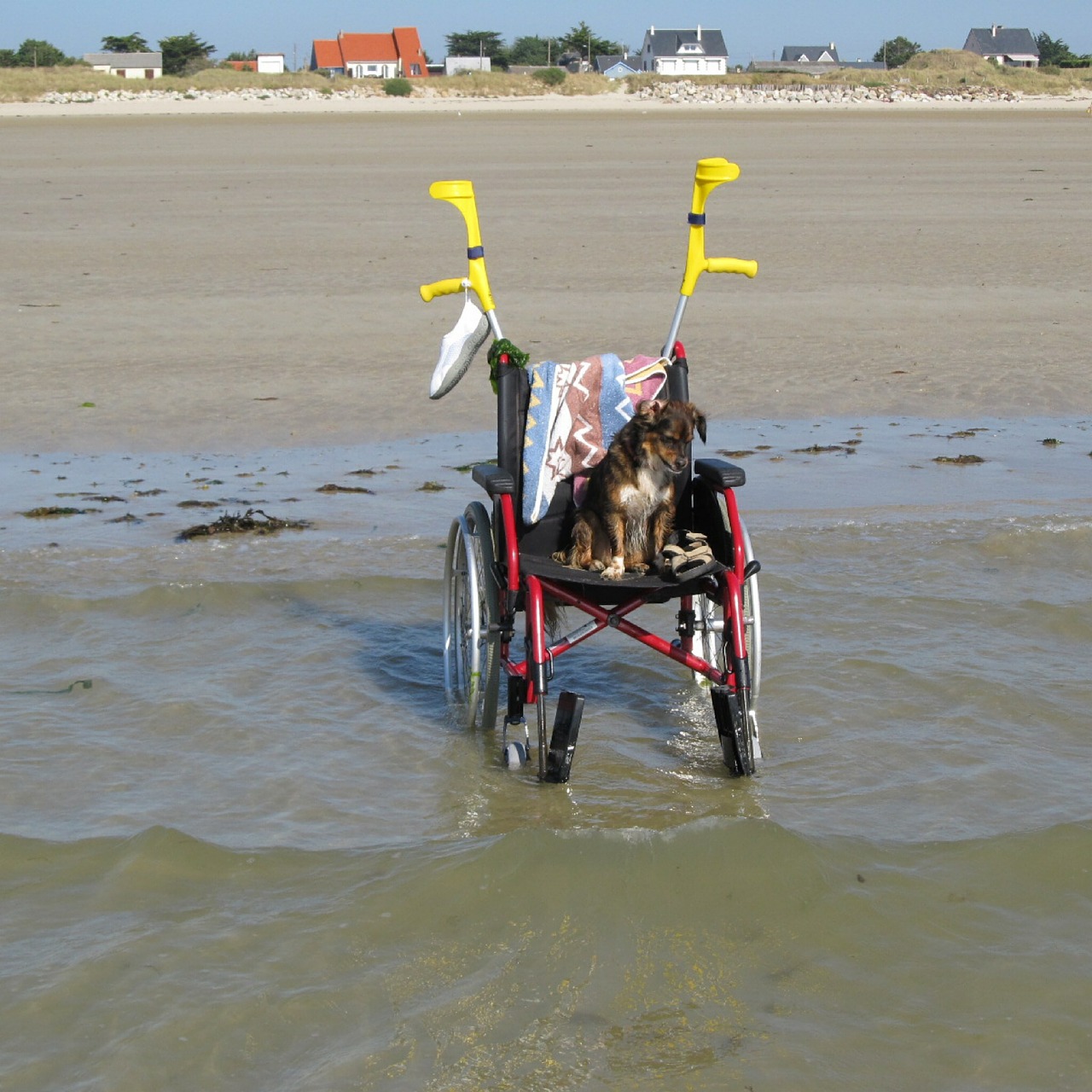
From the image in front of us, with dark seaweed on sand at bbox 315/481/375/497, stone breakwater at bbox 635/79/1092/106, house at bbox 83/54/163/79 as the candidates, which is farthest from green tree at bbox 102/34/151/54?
dark seaweed on sand at bbox 315/481/375/497

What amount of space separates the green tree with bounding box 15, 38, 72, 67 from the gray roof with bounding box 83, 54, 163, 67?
3.33 metres

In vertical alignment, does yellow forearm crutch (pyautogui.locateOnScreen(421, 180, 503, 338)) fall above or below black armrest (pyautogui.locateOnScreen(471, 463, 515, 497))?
above

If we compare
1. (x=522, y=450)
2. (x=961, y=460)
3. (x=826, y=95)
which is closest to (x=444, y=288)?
(x=522, y=450)

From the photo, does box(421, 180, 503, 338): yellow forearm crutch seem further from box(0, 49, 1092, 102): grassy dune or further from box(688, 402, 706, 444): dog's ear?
box(0, 49, 1092, 102): grassy dune

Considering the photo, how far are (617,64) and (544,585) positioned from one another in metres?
89.3

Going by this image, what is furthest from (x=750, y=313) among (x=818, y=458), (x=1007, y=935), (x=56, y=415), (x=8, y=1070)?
(x=8, y=1070)

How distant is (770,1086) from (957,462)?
561cm

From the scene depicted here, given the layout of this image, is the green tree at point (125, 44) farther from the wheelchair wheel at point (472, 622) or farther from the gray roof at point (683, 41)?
the wheelchair wheel at point (472, 622)

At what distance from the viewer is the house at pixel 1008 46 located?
9022 centimetres

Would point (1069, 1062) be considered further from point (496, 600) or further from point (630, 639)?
point (630, 639)

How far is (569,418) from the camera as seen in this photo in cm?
457

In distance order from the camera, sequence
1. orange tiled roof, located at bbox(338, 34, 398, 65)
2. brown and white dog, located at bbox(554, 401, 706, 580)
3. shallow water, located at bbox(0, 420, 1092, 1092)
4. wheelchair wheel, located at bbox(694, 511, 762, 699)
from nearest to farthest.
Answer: shallow water, located at bbox(0, 420, 1092, 1092)
brown and white dog, located at bbox(554, 401, 706, 580)
wheelchair wheel, located at bbox(694, 511, 762, 699)
orange tiled roof, located at bbox(338, 34, 398, 65)

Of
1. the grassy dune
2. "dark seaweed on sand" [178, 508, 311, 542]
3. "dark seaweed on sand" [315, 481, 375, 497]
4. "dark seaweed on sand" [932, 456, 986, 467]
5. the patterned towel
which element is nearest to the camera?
the patterned towel

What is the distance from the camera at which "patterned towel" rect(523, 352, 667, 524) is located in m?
4.53
